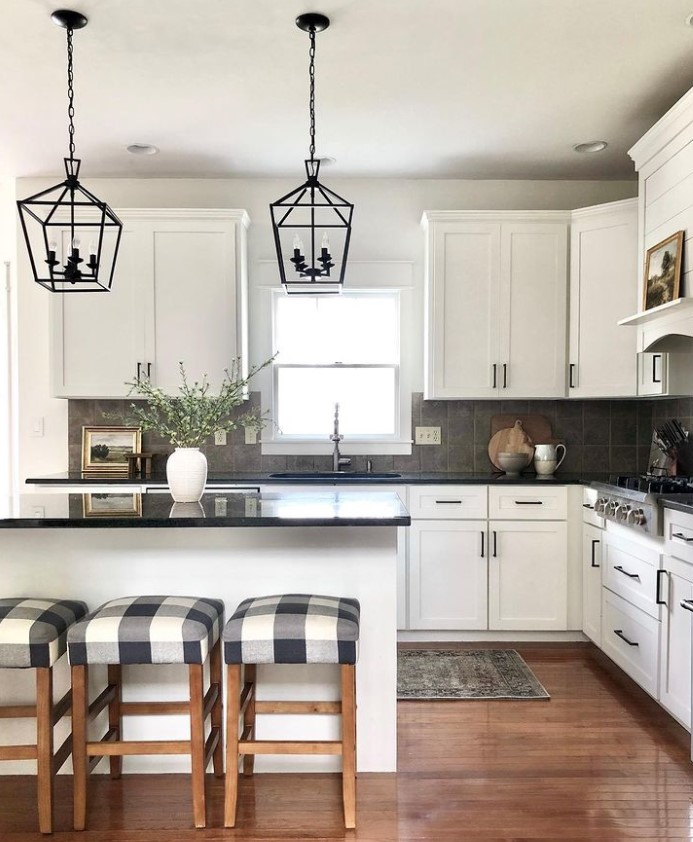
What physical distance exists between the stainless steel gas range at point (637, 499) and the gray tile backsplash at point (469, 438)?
790 millimetres

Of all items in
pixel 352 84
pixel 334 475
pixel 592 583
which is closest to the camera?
pixel 352 84

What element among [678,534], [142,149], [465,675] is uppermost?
[142,149]

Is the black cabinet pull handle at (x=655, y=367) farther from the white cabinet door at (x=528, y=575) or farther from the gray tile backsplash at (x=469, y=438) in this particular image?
the white cabinet door at (x=528, y=575)

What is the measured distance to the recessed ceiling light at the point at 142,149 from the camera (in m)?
3.94

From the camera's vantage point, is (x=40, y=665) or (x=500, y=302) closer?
(x=40, y=665)

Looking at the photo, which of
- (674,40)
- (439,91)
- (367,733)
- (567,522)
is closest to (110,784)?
(367,733)

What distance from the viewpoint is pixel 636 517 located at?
3.12m

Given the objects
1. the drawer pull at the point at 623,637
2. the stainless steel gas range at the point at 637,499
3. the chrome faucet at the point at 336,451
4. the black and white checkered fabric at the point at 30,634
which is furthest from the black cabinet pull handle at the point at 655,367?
the black and white checkered fabric at the point at 30,634

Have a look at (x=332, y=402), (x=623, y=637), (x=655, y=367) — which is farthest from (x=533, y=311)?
(x=623, y=637)

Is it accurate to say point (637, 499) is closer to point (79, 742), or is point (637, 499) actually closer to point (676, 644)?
point (676, 644)

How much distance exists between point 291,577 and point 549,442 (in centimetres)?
253

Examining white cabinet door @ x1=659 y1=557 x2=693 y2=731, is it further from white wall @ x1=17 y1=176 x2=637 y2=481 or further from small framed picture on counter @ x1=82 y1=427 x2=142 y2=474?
small framed picture on counter @ x1=82 y1=427 x2=142 y2=474

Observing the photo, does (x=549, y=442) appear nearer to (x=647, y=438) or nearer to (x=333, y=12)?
(x=647, y=438)

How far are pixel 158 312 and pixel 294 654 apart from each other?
2.73 m
